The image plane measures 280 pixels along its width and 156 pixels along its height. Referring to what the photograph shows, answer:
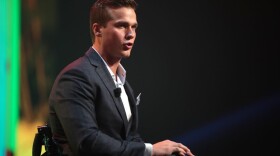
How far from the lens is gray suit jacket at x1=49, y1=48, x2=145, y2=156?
153 cm

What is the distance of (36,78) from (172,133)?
1.09m

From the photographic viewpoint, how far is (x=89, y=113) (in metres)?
1.56

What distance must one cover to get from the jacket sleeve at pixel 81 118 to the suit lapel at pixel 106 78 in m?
0.10

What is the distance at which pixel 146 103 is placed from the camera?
9.91ft

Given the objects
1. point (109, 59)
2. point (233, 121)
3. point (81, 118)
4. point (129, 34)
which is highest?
point (129, 34)

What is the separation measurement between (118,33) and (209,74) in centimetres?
146

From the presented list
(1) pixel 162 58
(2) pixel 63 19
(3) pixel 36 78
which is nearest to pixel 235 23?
(1) pixel 162 58
